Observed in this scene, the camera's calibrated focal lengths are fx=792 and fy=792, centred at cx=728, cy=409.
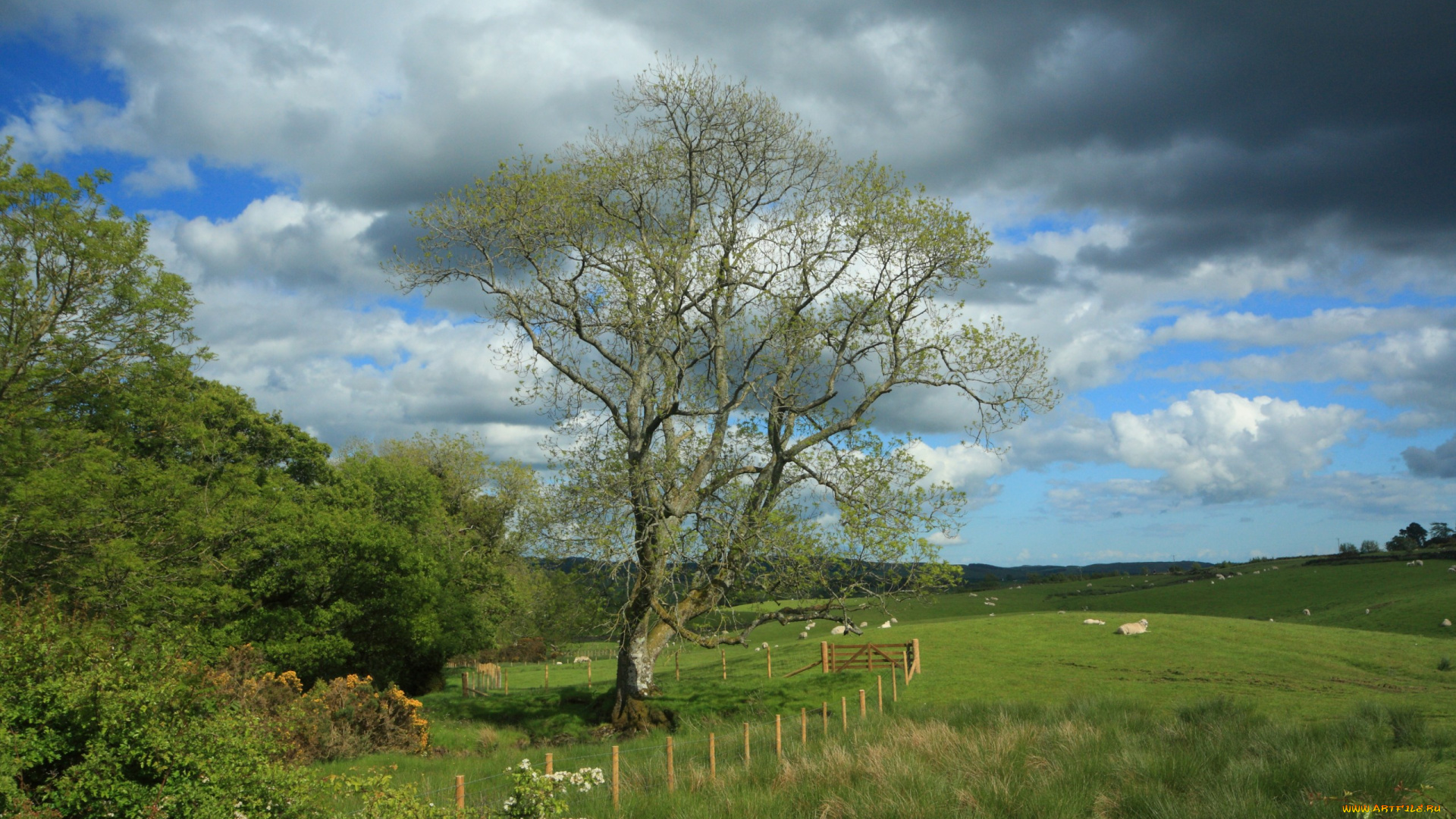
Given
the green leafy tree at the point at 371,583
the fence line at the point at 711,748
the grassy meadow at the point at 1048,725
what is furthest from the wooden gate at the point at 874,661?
the green leafy tree at the point at 371,583

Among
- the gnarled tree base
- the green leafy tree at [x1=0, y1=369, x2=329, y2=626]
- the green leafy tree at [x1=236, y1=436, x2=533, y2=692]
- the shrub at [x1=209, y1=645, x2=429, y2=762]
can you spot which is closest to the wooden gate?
the gnarled tree base

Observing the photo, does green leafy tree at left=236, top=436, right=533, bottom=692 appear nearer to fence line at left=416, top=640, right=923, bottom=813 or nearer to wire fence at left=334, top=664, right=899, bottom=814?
fence line at left=416, top=640, right=923, bottom=813

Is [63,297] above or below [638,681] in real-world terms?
above

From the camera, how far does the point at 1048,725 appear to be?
638 inches

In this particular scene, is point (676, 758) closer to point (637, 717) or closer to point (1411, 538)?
point (637, 717)

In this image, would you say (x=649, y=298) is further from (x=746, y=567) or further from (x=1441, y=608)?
(x=1441, y=608)

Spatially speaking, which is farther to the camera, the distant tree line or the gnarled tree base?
the distant tree line

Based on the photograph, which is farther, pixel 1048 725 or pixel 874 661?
pixel 874 661

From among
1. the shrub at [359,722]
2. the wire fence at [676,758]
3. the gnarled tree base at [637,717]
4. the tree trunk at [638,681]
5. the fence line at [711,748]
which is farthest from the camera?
the gnarled tree base at [637,717]

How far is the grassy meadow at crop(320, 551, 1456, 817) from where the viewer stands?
11.0 m

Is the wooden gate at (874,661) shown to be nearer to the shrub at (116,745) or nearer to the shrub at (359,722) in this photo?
the shrub at (359,722)

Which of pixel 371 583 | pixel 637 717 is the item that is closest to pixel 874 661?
pixel 637 717

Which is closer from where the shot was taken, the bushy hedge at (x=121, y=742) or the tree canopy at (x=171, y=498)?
the bushy hedge at (x=121, y=742)

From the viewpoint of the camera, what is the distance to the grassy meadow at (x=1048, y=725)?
11016mm
